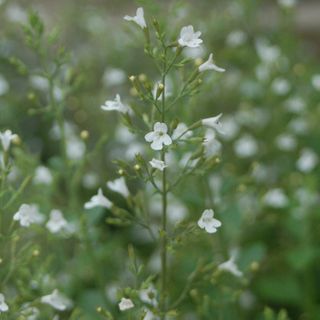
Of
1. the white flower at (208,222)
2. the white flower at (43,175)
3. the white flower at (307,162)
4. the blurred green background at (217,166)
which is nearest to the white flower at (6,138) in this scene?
Result: the blurred green background at (217,166)

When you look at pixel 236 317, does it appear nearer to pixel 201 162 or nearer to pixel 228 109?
pixel 201 162

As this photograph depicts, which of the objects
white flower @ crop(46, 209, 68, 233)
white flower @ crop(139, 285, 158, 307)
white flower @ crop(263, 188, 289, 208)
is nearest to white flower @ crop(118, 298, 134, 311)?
white flower @ crop(139, 285, 158, 307)

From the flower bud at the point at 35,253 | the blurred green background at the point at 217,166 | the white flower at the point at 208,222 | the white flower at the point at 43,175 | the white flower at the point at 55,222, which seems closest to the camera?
the white flower at the point at 208,222

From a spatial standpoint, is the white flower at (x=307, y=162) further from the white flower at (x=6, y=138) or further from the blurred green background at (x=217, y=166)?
the white flower at (x=6, y=138)

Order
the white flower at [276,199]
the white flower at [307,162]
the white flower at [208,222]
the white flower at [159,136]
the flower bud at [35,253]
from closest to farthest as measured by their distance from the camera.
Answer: the white flower at [159,136] < the white flower at [208,222] < the flower bud at [35,253] < the white flower at [276,199] < the white flower at [307,162]

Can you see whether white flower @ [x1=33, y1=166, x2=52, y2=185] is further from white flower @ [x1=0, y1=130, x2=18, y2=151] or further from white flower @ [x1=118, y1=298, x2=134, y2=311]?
white flower @ [x1=118, y1=298, x2=134, y2=311]

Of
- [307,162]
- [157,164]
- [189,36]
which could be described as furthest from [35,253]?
[307,162]

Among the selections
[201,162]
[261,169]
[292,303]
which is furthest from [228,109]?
[201,162]
